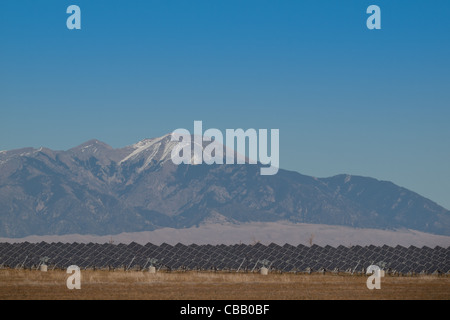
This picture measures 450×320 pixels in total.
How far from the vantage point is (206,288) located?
51.7 metres

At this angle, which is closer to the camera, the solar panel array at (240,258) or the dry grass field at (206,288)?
the dry grass field at (206,288)

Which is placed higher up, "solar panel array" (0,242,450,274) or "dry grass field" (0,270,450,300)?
"dry grass field" (0,270,450,300)

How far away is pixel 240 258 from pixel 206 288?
28.3 m

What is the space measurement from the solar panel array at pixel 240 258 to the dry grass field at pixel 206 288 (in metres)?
11.7

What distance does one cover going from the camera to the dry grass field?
145 ft

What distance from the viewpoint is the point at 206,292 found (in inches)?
1880

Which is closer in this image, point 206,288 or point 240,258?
point 206,288

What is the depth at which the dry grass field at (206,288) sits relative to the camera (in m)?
44.2

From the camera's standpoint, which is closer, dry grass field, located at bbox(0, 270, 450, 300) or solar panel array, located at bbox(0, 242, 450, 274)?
dry grass field, located at bbox(0, 270, 450, 300)

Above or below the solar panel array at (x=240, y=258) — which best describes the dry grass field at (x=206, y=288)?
above

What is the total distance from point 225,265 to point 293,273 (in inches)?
298

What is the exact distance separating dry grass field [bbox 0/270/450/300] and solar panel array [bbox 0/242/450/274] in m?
11.7
